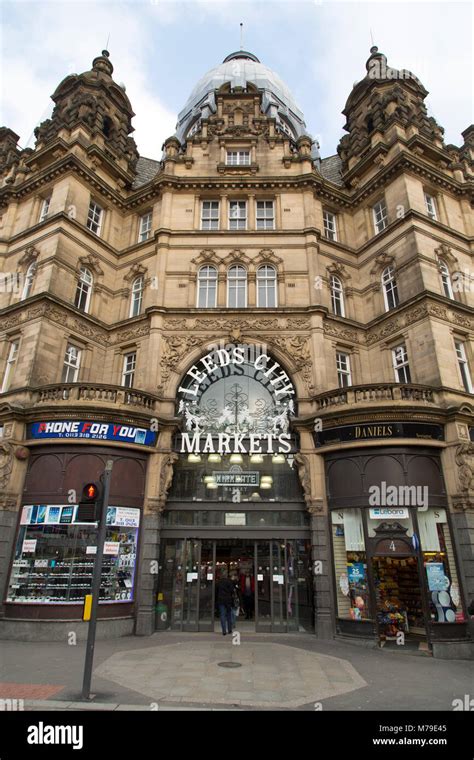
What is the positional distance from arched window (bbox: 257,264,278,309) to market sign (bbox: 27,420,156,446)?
9056 millimetres

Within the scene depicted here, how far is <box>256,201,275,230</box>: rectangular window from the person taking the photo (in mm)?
22906

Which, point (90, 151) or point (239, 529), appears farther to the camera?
point (90, 151)

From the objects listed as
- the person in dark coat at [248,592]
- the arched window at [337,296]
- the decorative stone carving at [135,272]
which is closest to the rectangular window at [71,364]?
the decorative stone carving at [135,272]

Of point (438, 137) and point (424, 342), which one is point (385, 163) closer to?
point (438, 137)

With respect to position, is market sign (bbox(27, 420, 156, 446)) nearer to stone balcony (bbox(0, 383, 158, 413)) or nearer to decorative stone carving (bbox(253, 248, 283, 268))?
Answer: stone balcony (bbox(0, 383, 158, 413))

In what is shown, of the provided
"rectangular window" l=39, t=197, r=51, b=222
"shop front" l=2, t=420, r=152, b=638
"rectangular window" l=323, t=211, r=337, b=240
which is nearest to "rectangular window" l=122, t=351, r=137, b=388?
"shop front" l=2, t=420, r=152, b=638

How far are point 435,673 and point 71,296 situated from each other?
1997 centimetres

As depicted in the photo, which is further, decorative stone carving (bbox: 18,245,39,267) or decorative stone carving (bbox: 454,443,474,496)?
decorative stone carving (bbox: 18,245,39,267)

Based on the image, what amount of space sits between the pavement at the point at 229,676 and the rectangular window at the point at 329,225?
19346mm

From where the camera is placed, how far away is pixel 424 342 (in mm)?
18125

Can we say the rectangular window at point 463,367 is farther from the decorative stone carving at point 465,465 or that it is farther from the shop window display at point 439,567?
the shop window display at point 439,567

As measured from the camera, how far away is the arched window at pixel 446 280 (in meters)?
20.0

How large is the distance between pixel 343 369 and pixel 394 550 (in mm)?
8674
